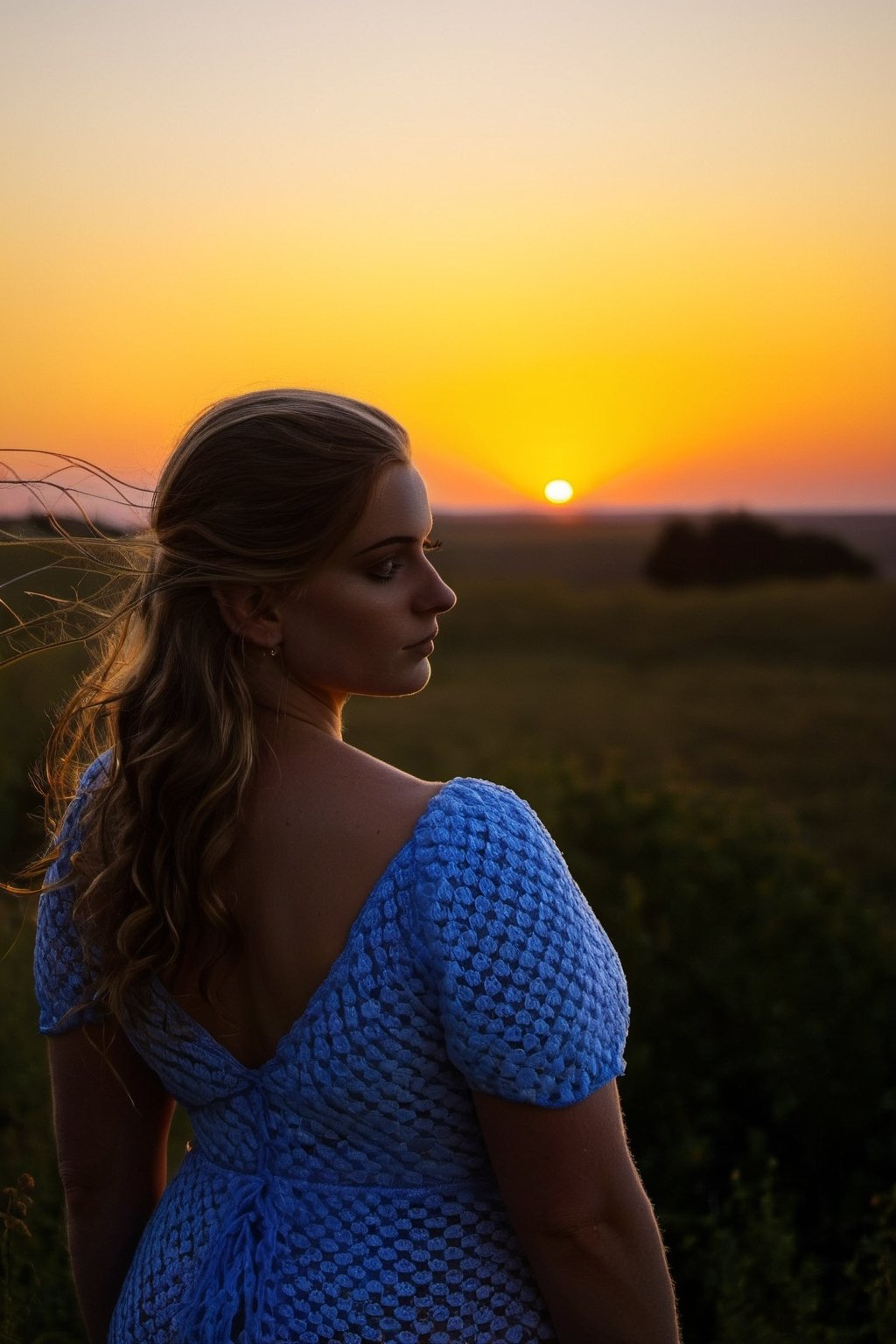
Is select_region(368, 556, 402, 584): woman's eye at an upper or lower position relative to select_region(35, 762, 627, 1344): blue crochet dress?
upper

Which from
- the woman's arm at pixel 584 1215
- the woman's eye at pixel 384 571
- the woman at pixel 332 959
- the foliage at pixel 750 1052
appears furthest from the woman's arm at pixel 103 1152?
the foliage at pixel 750 1052

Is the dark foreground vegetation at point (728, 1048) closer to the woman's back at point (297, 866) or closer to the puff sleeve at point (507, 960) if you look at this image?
the woman's back at point (297, 866)

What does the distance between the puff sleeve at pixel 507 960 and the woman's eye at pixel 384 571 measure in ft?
0.99

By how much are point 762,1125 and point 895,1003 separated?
73 centimetres

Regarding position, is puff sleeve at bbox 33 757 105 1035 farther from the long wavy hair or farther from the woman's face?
the woman's face

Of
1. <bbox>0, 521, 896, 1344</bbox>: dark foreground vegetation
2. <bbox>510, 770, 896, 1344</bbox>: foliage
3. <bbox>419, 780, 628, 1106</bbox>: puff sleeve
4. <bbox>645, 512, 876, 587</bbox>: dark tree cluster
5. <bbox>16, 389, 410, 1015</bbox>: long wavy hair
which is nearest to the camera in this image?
<bbox>419, 780, 628, 1106</bbox>: puff sleeve

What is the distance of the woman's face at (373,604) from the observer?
5.03 feet

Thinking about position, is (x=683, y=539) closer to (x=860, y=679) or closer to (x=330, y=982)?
(x=860, y=679)

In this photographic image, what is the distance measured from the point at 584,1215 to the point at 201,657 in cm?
80

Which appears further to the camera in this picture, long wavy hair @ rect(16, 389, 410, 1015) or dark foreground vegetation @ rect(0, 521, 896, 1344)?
dark foreground vegetation @ rect(0, 521, 896, 1344)

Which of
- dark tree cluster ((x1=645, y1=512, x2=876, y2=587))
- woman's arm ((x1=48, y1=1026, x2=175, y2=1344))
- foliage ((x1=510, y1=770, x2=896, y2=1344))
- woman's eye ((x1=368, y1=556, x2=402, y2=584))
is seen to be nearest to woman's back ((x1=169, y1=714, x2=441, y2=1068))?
woman's eye ((x1=368, y1=556, x2=402, y2=584))

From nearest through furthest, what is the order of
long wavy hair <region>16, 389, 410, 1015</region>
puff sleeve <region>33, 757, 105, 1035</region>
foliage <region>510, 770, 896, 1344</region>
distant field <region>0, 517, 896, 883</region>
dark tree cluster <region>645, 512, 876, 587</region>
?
long wavy hair <region>16, 389, 410, 1015</region> < puff sleeve <region>33, 757, 105, 1035</region> < foliage <region>510, 770, 896, 1344</region> < distant field <region>0, 517, 896, 883</region> < dark tree cluster <region>645, 512, 876, 587</region>

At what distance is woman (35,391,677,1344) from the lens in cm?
140

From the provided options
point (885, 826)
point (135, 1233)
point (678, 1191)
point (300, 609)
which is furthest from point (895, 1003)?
point (885, 826)
